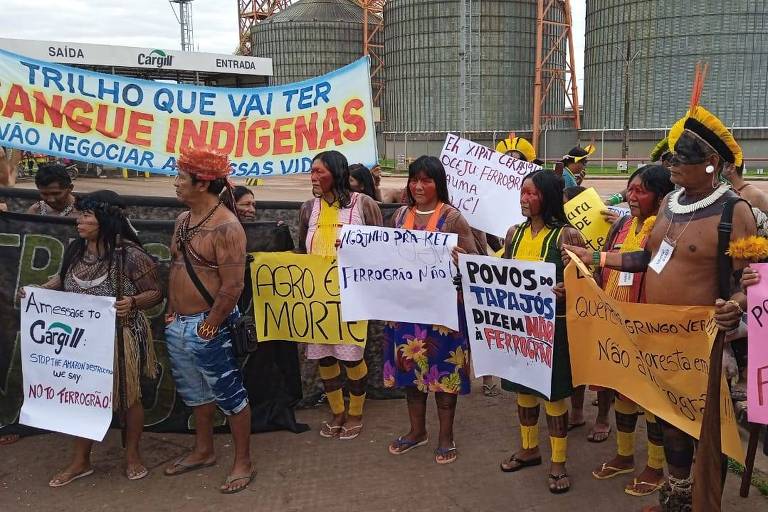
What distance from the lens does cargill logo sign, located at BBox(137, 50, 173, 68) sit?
28.0 meters

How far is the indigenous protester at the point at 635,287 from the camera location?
12.6 ft

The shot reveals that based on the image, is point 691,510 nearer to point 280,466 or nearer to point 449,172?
point 280,466

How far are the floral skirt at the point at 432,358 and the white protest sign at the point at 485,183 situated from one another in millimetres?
1840

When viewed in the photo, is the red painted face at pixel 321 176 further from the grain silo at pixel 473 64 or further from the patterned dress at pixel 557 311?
the grain silo at pixel 473 64

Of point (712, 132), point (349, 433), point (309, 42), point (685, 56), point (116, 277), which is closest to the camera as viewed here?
point (712, 132)

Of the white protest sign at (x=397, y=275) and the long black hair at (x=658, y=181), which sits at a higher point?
the long black hair at (x=658, y=181)

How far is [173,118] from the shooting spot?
519 centimetres

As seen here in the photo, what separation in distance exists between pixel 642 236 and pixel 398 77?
142 ft

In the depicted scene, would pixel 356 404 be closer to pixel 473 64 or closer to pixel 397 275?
pixel 397 275

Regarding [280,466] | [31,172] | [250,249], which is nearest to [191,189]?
[250,249]

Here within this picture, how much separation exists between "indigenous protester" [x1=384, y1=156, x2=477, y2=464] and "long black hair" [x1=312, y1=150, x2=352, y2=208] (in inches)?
17.9

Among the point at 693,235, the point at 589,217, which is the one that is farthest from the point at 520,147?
the point at 693,235

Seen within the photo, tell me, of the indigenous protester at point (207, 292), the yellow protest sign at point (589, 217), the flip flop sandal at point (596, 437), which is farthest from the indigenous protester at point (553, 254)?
the indigenous protester at point (207, 292)

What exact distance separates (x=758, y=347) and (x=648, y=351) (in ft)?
1.87
